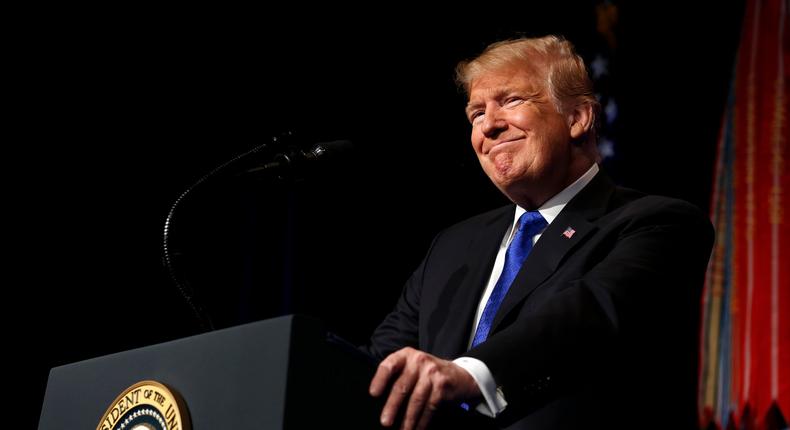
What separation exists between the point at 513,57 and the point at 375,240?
6.40ft

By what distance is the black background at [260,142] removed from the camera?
9.08 ft

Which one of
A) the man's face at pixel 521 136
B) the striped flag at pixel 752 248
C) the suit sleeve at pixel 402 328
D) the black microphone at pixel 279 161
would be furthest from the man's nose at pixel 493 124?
the striped flag at pixel 752 248

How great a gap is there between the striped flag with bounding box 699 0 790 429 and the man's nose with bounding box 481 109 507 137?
6.56ft

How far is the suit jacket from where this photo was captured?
3.78 ft

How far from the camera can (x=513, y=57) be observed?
208 centimetres

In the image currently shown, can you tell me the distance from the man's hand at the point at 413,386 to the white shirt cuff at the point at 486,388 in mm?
70

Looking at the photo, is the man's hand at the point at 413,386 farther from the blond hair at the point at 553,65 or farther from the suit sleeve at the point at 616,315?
the blond hair at the point at 553,65

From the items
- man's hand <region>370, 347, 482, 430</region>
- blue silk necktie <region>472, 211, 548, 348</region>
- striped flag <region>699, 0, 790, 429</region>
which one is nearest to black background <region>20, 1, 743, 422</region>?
striped flag <region>699, 0, 790, 429</region>

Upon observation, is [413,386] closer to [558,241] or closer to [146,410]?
[146,410]

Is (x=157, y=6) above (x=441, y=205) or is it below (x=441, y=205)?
above

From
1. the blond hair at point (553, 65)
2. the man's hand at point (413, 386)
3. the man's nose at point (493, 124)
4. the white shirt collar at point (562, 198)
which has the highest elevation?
the blond hair at point (553, 65)

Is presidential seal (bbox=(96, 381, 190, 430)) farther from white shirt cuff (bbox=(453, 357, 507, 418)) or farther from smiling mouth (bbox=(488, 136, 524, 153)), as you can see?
smiling mouth (bbox=(488, 136, 524, 153))

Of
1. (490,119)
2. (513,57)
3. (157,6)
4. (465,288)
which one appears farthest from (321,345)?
(157,6)

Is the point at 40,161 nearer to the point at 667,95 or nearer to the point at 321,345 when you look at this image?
the point at 321,345
